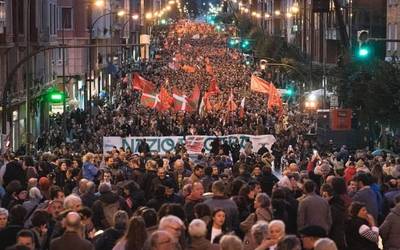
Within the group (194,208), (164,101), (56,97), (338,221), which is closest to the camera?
(194,208)

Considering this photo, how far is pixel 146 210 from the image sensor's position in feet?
43.7

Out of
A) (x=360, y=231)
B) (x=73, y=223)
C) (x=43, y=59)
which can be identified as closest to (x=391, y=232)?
(x=360, y=231)

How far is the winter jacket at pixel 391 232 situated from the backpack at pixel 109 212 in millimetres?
3434

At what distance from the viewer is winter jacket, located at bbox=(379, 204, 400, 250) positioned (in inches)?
557

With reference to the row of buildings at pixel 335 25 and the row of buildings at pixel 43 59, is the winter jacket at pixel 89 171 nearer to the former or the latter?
the row of buildings at pixel 43 59

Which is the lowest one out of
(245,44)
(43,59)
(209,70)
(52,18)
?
(209,70)

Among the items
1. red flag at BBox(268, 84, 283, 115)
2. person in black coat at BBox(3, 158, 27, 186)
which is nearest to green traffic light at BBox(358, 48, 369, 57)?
person in black coat at BBox(3, 158, 27, 186)

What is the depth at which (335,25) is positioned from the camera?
78688mm

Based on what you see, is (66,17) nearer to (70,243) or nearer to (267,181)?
(267,181)

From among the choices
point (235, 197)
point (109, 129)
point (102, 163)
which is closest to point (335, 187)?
point (235, 197)

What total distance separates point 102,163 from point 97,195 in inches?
362

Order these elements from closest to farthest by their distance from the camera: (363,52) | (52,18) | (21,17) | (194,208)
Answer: (194,208), (363,52), (21,17), (52,18)

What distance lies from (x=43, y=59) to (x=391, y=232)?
4945cm

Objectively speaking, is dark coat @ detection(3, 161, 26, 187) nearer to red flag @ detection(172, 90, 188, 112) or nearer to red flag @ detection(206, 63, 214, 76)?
red flag @ detection(172, 90, 188, 112)
